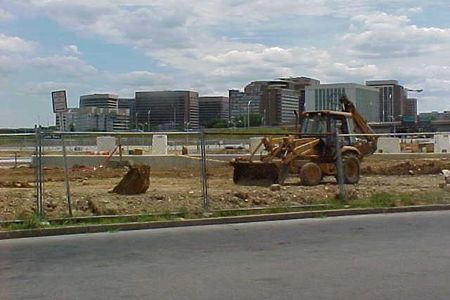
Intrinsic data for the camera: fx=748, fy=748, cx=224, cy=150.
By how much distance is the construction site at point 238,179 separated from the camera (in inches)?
680

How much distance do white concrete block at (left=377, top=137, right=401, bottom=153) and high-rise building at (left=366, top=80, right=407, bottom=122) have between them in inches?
3490

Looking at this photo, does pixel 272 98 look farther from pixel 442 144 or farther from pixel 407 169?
pixel 407 169

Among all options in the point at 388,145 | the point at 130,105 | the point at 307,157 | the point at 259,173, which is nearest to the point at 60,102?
the point at 259,173

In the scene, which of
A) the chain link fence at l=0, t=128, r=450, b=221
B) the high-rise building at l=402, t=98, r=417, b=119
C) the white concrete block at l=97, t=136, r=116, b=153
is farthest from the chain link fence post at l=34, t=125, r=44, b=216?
the high-rise building at l=402, t=98, r=417, b=119

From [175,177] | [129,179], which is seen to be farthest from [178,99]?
[129,179]

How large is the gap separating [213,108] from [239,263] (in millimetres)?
141462

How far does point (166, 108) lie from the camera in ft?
436

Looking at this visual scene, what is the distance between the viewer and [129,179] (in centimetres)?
2006

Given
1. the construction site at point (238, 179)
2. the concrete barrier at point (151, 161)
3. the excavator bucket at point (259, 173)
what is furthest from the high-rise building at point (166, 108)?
the excavator bucket at point (259, 173)

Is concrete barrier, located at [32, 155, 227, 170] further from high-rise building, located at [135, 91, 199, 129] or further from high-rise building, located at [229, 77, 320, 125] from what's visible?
high-rise building, located at [135, 91, 199, 129]

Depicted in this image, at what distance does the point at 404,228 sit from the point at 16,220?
26.2 ft

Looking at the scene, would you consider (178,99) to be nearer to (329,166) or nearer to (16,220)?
(329,166)

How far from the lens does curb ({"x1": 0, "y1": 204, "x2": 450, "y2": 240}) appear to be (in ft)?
48.9

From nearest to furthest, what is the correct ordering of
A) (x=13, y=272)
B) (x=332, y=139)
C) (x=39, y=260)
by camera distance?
(x=13, y=272) → (x=39, y=260) → (x=332, y=139)
